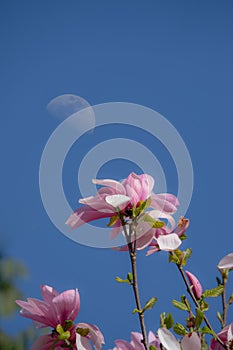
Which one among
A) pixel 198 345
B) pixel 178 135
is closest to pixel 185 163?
pixel 178 135

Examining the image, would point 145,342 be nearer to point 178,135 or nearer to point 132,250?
point 132,250

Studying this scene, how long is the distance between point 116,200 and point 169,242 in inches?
2.5

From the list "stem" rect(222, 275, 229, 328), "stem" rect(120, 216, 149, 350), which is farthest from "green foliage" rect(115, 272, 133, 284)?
"stem" rect(222, 275, 229, 328)

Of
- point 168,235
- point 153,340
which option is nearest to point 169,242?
point 168,235

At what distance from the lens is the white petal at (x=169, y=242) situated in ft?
1.72

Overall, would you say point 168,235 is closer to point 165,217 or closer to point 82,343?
point 165,217

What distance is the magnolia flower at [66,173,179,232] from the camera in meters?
0.53

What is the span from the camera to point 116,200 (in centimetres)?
52

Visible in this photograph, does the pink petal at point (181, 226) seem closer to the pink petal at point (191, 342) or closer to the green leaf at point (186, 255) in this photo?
the green leaf at point (186, 255)

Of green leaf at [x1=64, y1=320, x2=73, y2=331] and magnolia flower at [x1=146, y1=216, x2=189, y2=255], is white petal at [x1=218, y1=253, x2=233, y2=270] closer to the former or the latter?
magnolia flower at [x1=146, y1=216, x2=189, y2=255]

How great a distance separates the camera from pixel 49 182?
532 mm

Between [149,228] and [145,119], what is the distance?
123 mm

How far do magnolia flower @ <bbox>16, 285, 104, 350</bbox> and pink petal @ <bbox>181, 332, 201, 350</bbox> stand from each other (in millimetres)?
90

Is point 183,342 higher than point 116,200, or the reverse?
point 116,200
